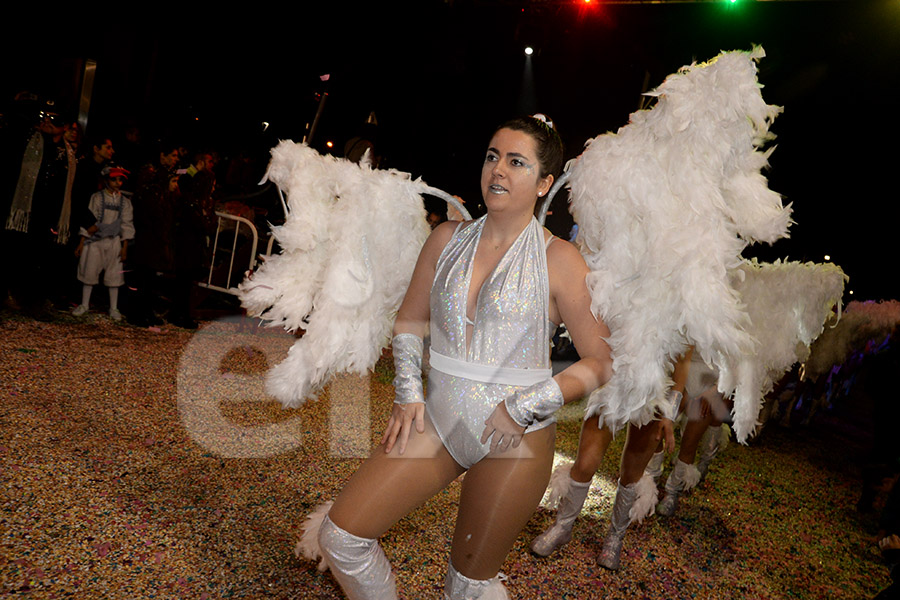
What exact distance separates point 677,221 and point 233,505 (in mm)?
2502

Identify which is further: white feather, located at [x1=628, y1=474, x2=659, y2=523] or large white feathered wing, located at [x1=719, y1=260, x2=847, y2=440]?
large white feathered wing, located at [x1=719, y1=260, x2=847, y2=440]

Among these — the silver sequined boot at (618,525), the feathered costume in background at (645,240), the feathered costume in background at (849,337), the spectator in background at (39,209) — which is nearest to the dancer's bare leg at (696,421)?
the silver sequined boot at (618,525)

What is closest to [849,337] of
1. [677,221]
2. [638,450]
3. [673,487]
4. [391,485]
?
[673,487]

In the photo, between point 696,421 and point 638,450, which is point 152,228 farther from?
point 696,421

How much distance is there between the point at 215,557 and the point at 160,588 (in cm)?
30

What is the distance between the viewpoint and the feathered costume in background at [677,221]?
1.79 meters

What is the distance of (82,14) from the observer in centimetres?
746

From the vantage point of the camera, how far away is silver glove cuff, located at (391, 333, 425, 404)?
182cm

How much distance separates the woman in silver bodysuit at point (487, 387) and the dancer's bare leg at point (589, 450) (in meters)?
1.35

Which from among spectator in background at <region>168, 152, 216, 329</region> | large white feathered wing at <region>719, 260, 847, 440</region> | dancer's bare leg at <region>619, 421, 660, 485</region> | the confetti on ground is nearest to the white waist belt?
the confetti on ground

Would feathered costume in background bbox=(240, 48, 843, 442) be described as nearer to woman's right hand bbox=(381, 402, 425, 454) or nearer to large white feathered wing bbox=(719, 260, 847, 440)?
woman's right hand bbox=(381, 402, 425, 454)

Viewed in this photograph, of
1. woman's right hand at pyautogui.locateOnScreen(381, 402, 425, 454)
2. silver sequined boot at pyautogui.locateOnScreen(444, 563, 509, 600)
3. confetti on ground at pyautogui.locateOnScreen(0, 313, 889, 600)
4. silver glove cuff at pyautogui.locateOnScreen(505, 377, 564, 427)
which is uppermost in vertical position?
silver glove cuff at pyautogui.locateOnScreen(505, 377, 564, 427)

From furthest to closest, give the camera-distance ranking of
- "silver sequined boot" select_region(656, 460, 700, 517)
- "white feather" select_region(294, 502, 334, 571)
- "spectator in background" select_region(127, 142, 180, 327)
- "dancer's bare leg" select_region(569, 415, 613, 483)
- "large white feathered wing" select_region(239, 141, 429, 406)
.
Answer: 1. "spectator in background" select_region(127, 142, 180, 327)
2. "silver sequined boot" select_region(656, 460, 700, 517)
3. "dancer's bare leg" select_region(569, 415, 613, 483)
4. "white feather" select_region(294, 502, 334, 571)
5. "large white feathered wing" select_region(239, 141, 429, 406)

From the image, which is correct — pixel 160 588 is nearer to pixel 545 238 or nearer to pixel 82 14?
pixel 545 238
